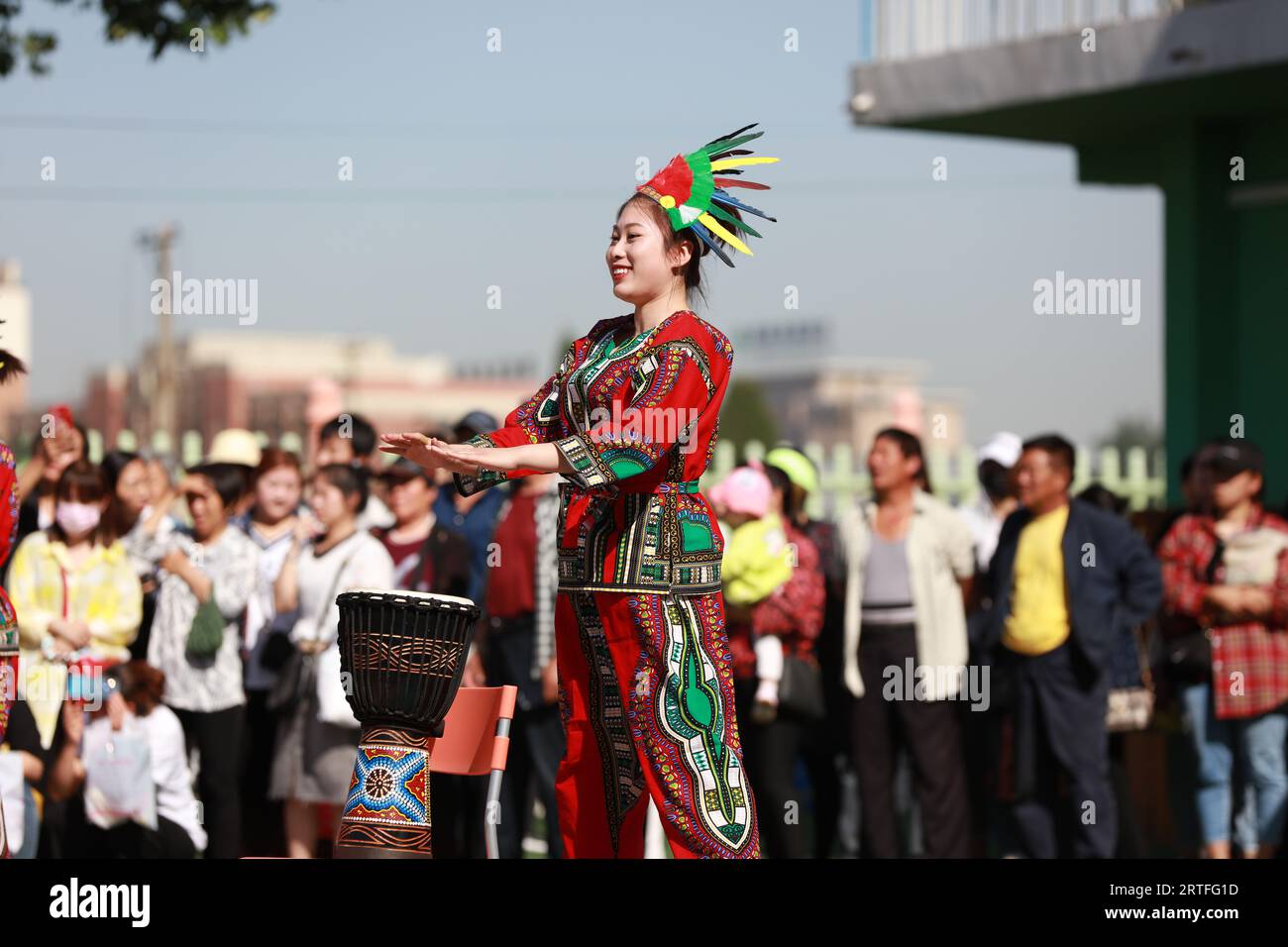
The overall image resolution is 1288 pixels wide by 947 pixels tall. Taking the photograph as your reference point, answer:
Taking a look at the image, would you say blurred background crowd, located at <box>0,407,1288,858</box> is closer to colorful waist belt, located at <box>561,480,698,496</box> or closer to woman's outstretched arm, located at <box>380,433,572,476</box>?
colorful waist belt, located at <box>561,480,698,496</box>

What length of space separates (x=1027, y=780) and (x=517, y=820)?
7.74ft

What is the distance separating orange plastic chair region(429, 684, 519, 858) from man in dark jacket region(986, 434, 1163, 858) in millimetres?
3761

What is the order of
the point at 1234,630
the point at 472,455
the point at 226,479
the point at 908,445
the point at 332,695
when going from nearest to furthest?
the point at 472,455, the point at 332,695, the point at 1234,630, the point at 908,445, the point at 226,479

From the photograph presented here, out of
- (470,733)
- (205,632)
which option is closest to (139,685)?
(205,632)

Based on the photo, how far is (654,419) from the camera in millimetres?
4855

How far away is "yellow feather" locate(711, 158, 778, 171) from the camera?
5227mm

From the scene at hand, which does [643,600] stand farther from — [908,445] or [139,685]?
[908,445]

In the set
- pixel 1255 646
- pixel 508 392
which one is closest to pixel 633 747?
pixel 1255 646

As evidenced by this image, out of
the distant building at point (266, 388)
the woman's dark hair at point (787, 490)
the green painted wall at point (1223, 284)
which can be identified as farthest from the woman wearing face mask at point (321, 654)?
the distant building at point (266, 388)

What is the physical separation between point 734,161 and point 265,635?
411cm

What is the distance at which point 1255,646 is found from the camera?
8.17 meters

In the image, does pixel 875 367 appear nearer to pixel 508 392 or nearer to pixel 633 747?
pixel 508 392
